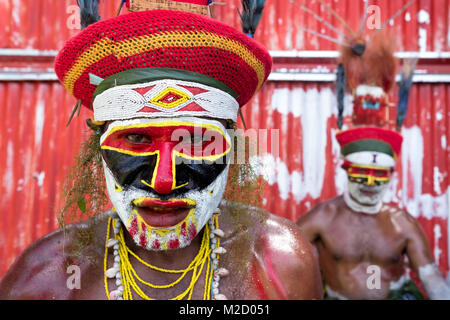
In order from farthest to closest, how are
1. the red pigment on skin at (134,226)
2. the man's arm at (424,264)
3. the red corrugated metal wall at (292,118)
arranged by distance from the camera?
the red corrugated metal wall at (292,118) → the man's arm at (424,264) → the red pigment on skin at (134,226)

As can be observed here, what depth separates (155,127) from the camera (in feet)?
5.27

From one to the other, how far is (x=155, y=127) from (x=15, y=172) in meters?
4.18

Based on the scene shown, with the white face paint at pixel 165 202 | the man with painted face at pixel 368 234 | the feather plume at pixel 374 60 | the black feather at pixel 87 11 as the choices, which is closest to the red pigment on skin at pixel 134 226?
the white face paint at pixel 165 202

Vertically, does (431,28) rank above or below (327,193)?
above

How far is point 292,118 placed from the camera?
5.42m

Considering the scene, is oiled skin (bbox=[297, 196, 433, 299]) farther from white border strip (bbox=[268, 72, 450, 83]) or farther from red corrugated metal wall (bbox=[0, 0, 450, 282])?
white border strip (bbox=[268, 72, 450, 83])

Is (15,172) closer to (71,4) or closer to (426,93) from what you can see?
(71,4)

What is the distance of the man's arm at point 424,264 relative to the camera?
13.7 ft

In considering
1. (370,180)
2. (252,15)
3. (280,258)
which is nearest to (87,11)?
(252,15)

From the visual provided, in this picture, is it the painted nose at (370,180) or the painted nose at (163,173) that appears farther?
the painted nose at (370,180)

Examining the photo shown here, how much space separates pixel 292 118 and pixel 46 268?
160 inches

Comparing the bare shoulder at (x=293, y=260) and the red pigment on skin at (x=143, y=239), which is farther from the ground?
the red pigment on skin at (x=143, y=239)

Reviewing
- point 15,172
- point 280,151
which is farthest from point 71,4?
point 280,151

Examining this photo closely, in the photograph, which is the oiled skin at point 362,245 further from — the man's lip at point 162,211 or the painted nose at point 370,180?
the man's lip at point 162,211
